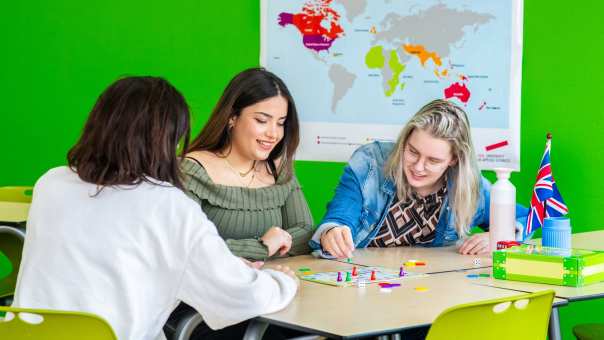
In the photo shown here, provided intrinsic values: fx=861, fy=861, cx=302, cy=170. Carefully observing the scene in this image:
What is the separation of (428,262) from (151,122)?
111cm

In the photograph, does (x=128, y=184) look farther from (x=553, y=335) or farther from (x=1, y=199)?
(x=1, y=199)

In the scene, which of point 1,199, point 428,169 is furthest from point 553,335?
point 1,199

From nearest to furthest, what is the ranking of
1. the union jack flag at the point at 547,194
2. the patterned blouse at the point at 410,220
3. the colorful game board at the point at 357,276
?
the colorful game board at the point at 357,276 < the patterned blouse at the point at 410,220 < the union jack flag at the point at 547,194

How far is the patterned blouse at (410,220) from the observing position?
299 centimetres

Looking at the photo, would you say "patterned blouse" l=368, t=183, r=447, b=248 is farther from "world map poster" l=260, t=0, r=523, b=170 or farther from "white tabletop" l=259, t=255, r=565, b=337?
"world map poster" l=260, t=0, r=523, b=170

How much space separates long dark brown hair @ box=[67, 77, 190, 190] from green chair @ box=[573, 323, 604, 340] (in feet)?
5.22

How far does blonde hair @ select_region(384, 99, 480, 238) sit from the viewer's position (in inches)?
113

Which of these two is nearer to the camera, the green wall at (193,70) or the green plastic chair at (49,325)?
the green plastic chair at (49,325)

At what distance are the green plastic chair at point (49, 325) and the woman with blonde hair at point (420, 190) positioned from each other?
4.10 feet

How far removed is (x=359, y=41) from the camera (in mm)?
3926

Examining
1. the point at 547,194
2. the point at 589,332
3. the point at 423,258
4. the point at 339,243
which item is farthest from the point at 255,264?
the point at 547,194

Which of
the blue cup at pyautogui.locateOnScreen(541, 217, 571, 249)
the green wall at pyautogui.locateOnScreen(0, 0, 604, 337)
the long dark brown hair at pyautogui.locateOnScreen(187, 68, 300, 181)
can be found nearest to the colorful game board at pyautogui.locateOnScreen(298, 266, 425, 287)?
the blue cup at pyautogui.locateOnScreen(541, 217, 571, 249)

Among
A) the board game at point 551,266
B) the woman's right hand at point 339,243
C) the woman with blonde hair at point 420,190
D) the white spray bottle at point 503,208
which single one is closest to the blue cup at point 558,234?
the board game at point 551,266

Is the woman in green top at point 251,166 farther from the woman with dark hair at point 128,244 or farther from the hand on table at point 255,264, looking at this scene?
the woman with dark hair at point 128,244
